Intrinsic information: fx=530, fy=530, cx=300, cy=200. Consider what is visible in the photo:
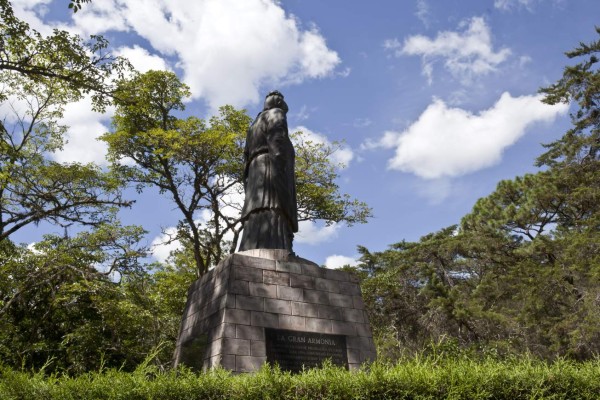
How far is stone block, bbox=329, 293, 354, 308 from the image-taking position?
8.10 m

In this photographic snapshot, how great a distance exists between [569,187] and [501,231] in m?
3.10

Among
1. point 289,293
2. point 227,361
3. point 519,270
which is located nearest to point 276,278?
point 289,293

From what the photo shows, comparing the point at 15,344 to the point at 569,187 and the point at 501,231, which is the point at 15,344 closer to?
the point at 501,231

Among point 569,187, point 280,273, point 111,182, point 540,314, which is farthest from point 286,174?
point 569,187

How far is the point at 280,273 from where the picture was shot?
783 cm

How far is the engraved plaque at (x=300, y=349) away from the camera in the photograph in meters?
7.12

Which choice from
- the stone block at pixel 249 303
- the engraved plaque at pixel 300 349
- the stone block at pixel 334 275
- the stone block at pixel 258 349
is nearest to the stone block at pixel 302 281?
the stone block at pixel 334 275

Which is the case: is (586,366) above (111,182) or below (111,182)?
below

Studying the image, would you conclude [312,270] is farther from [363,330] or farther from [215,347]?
[215,347]

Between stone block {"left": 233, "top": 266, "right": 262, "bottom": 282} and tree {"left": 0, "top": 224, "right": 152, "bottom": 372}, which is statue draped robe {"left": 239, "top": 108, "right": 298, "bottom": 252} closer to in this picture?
stone block {"left": 233, "top": 266, "right": 262, "bottom": 282}

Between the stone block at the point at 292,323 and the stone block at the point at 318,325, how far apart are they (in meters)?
0.09

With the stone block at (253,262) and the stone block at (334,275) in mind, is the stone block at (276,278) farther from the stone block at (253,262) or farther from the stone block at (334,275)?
the stone block at (334,275)

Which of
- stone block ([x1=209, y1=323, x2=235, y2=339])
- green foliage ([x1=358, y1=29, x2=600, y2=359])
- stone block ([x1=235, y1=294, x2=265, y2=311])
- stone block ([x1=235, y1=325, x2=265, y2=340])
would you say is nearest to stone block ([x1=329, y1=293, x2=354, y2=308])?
stone block ([x1=235, y1=294, x2=265, y2=311])


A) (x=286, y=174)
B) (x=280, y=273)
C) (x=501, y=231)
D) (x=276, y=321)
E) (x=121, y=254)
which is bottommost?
(x=276, y=321)
